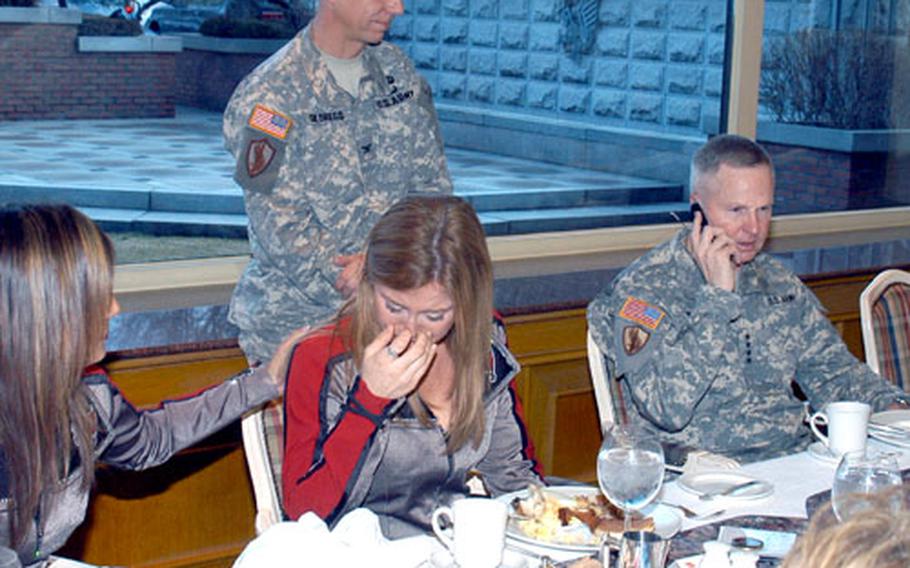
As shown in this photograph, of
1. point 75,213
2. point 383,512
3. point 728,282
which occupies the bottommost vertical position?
point 383,512

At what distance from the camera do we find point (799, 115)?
5391 millimetres

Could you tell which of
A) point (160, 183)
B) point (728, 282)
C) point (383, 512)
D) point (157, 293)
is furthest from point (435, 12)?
point (383, 512)

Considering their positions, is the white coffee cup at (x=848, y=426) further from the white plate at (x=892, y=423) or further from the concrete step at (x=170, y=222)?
the concrete step at (x=170, y=222)

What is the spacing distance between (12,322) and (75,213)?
0.65 ft

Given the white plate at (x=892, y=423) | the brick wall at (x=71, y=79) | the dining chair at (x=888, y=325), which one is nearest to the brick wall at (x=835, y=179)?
the dining chair at (x=888, y=325)

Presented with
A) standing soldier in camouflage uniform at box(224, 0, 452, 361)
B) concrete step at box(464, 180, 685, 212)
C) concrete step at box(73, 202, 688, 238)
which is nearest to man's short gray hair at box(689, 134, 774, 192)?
standing soldier in camouflage uniform at box(224, 0, 452, 361)

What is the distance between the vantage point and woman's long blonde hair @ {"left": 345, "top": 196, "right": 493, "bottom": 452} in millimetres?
2244

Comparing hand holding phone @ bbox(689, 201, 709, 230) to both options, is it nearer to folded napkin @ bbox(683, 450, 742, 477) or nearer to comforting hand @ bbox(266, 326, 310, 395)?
folded napkin @ bbox(683, 450, 742, 477)

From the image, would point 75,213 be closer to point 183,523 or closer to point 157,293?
point 183,523

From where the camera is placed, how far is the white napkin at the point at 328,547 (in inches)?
63.2

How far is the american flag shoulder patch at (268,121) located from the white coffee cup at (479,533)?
1.40 meters

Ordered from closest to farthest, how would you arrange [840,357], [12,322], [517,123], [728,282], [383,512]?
[12,322] → [383,512] → [728,282] → [840,357] → [517,123]

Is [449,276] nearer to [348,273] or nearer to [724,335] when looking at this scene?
[348,273]

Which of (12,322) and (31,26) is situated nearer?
(12,322)
